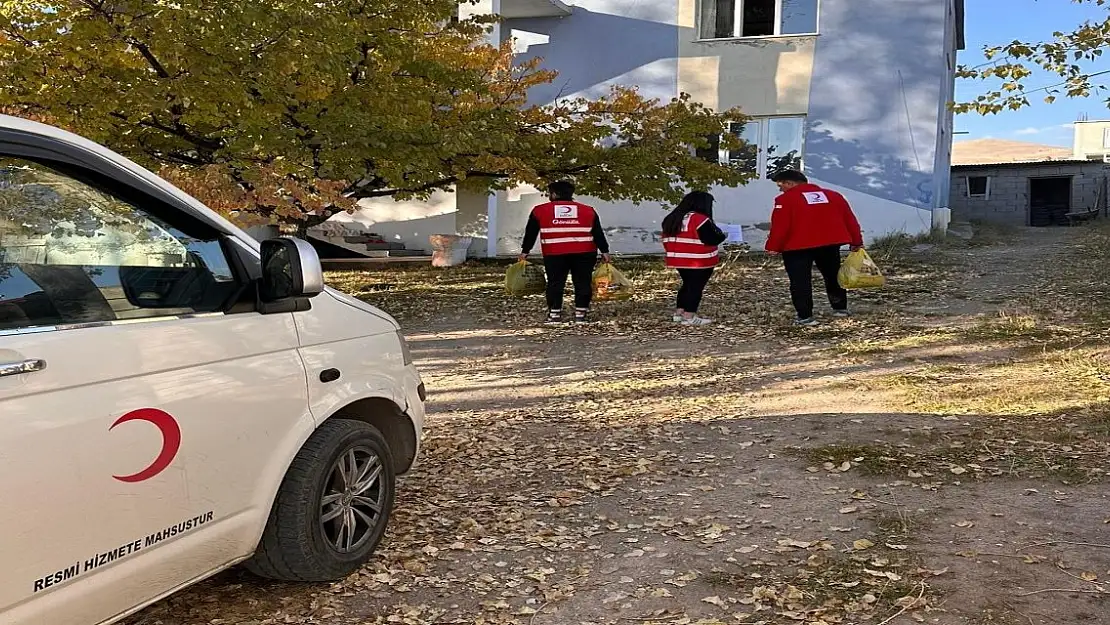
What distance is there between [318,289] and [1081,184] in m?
31.7

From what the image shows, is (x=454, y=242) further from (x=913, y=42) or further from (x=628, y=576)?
(x=628, y=576)

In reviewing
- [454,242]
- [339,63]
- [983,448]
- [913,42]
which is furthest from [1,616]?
[913,42]

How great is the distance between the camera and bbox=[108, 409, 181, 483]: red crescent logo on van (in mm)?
2469

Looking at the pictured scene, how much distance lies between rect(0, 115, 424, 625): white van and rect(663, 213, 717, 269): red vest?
610 cm

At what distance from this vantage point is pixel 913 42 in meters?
15.6

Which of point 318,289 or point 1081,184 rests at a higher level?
point 1081,184

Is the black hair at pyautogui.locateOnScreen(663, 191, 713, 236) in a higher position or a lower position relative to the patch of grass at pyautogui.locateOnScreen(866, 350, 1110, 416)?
higher

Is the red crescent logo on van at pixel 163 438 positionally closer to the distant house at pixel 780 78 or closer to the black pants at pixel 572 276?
the black pants at pixel 572 276

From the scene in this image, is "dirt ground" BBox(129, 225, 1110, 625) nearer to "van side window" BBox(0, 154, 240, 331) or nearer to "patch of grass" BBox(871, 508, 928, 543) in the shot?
"patch of grass" BBox(871, 508, 928, 543)

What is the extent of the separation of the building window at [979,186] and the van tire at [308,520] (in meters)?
30.0

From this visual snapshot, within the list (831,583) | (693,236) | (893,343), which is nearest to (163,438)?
A: (831,583)

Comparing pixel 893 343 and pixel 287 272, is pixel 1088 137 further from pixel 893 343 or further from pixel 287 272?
pixel 287 272

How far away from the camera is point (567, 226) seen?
9.41 m

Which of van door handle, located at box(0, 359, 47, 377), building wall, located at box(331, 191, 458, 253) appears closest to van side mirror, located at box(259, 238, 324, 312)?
van door handle, located at box(0, 359, 47, 377)
